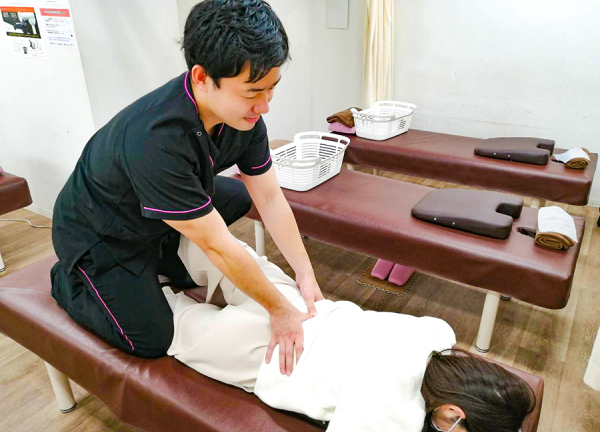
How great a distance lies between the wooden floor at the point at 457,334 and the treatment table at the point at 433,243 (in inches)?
9.3

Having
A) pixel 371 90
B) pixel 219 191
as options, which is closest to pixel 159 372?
pixel 219 191

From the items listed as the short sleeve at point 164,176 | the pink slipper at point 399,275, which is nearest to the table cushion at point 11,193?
the short sleeve at point 164,176

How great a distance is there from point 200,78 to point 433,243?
1.08 metres

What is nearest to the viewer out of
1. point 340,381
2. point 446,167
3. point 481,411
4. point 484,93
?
point 481,411

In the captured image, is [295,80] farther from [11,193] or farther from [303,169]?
[11,193]

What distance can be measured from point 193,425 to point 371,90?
300cm

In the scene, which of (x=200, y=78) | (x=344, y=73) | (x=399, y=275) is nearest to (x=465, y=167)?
(x=399, y=275)

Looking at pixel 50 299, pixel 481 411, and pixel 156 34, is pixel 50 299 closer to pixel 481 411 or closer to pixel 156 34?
pixel 481 411

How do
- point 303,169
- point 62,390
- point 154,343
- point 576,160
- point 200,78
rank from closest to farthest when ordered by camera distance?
point 200,78
point 154,343
point 62,390
point 303,169
point 576,160

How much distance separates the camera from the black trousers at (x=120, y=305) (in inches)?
47.5

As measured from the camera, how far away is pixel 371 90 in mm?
3566

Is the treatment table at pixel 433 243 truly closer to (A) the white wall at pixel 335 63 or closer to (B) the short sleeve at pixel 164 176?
(B) the short sleeve at pixel 164 176

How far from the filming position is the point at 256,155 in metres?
1.33

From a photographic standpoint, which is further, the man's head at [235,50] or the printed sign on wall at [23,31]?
the printed sign on wall at [23,31]
